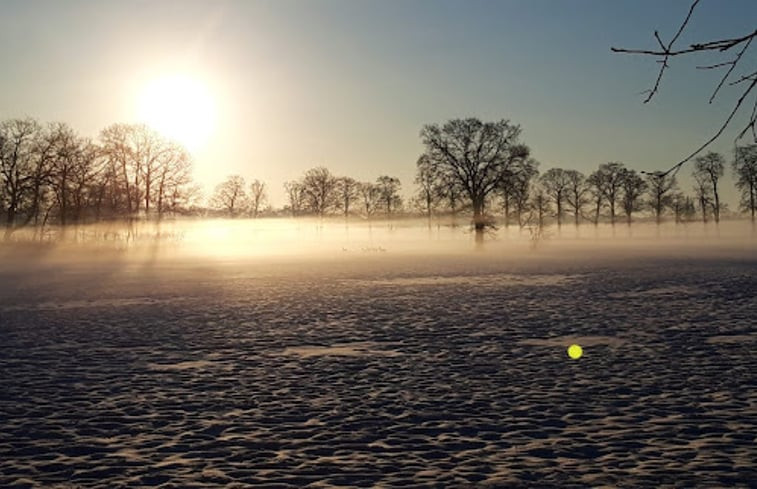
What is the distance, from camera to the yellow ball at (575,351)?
36.3 feet

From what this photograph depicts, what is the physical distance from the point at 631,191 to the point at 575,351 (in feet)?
337

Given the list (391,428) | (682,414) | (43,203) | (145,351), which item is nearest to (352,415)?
(391,428)

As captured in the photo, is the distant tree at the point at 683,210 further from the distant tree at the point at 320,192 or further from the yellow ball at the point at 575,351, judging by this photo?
the yellow ball at the point at 575,351

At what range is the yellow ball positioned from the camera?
36.3 ft

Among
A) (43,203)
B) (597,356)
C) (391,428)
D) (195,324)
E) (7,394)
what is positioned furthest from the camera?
(43,203)

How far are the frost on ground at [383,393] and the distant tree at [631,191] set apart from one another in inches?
3530

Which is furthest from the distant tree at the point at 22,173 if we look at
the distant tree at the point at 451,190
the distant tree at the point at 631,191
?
the distant tree at the point at 631,191

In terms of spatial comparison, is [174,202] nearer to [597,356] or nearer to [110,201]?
[110,201]

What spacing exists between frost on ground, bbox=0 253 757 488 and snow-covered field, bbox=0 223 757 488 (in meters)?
0.03

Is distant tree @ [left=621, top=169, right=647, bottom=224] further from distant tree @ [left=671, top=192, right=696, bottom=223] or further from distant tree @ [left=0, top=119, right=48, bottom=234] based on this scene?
distant tree @ [left=0, top=119, right=48, bottom=234]

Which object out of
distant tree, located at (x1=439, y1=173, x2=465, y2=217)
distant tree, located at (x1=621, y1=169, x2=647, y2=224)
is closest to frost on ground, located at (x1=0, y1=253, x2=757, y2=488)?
distant tree, located at (x1=439, y1=173, x2=465, y2=217)

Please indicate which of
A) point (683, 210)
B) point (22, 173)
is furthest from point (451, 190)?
point (683, 210)

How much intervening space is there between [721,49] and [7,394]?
357 inches

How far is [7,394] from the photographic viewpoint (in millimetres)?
8930
